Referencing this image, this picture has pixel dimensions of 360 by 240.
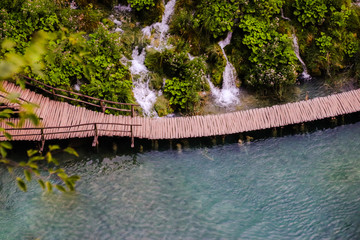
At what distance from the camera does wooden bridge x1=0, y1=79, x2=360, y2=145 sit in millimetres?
15828

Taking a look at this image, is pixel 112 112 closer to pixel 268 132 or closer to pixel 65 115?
pixel 65 115

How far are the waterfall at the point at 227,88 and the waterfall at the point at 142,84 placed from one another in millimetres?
3073

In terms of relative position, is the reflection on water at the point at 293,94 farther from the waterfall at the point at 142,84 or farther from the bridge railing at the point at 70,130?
the bridge railing at the point at 70,130

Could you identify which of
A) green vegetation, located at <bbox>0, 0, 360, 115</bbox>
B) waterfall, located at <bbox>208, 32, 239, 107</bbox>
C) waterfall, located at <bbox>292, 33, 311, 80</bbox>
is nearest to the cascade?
green vegetation, located at <bbox>0, 0, 360, 115</bbox>

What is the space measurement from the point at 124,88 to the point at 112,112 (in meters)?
1.22

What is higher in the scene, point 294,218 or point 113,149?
point 113,149

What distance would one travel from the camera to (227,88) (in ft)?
62.7

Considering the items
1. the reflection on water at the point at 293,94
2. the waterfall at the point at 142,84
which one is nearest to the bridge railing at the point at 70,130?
the waterfall at the point at 142,84

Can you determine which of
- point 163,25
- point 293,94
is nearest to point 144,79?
point 163,25

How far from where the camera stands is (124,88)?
1741 centimetres

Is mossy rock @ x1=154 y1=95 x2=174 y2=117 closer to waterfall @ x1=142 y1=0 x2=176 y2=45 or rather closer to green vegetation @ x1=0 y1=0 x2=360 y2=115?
green vegetation @ x1=0 y1=0 x2=360 y2=115

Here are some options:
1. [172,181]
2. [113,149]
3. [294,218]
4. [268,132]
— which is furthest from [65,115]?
[294,218]

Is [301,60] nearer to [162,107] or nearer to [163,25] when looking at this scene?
[163,25]

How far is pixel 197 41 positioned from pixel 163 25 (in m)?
1.93
